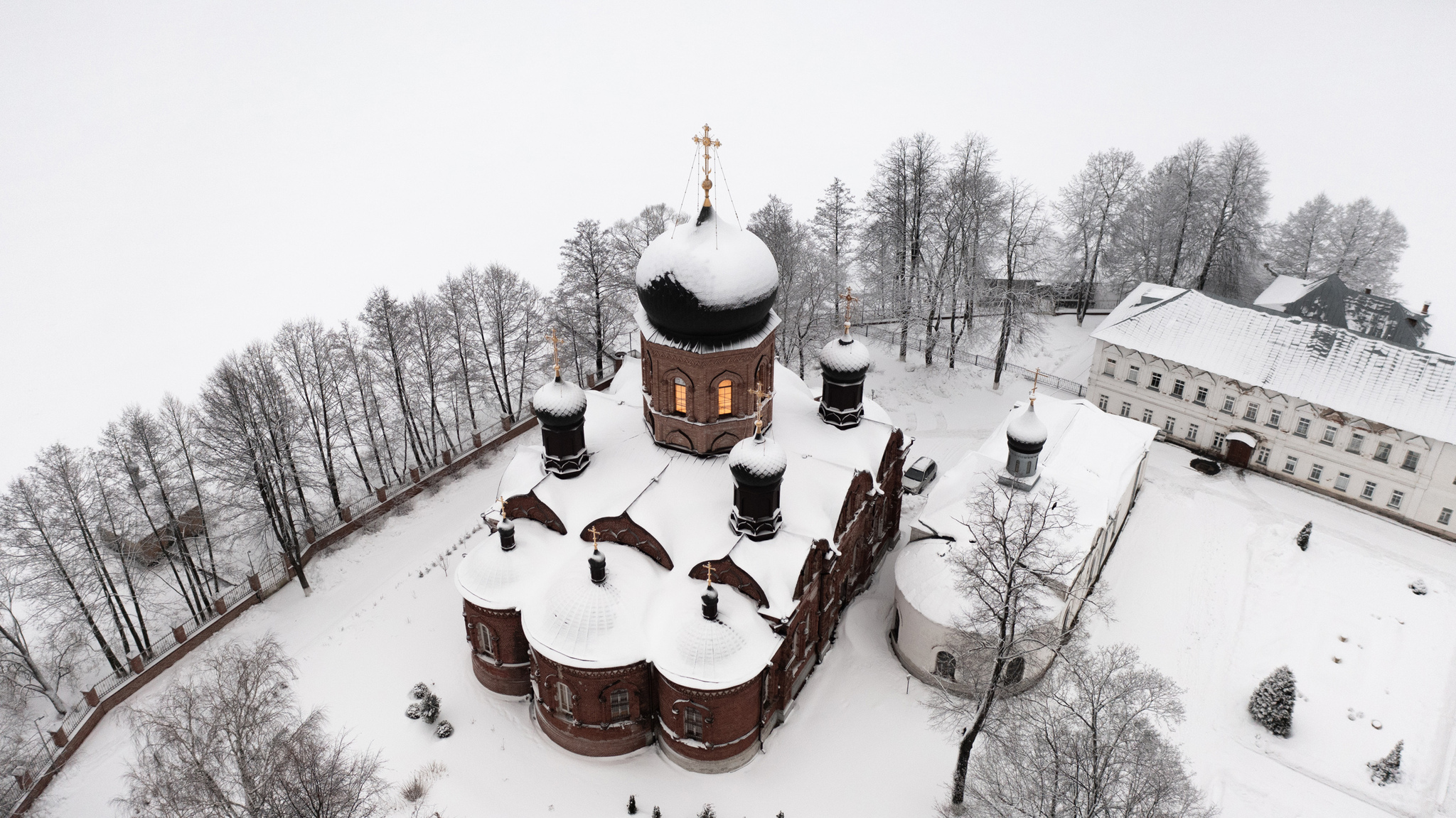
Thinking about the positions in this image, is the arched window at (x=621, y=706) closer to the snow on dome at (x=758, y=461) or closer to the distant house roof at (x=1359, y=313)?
the snow on dome at (x=758, y=461)

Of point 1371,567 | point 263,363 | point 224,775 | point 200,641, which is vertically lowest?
point 200,641

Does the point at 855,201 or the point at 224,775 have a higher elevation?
the point at 855,201

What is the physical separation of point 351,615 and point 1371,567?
3333cm

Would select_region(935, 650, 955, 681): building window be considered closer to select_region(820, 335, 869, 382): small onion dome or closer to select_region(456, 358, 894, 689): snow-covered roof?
select_region(456, 358, 894, 689): snow-covered roof

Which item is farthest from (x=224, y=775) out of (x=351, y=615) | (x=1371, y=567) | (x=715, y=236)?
(x=1371, y=567)

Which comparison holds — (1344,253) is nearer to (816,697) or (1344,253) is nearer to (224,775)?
(816,697)

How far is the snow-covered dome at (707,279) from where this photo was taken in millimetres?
20812

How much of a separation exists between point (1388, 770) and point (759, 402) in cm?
1818

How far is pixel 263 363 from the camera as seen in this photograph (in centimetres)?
2841

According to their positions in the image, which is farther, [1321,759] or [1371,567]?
[1371,567]

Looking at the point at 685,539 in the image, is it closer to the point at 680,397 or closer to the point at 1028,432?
the point at 680,397

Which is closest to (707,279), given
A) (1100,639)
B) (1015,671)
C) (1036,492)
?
(1036,492)

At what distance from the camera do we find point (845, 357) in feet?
79.9

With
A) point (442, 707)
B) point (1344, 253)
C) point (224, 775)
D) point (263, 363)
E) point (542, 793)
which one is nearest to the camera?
point (224, 775)
